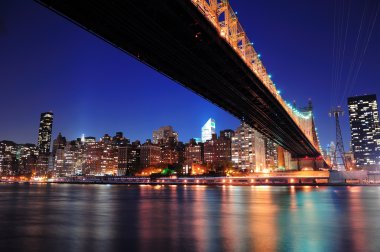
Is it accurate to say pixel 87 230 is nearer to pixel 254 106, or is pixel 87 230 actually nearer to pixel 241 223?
pixel 241 223

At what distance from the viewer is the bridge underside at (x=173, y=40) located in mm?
20641

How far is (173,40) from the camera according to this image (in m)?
24.7

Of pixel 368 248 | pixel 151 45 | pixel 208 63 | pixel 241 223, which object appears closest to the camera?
pixel 368 248

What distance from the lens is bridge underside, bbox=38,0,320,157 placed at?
20.6m

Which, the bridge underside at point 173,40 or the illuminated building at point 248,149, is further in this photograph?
the illuminated building at point 248,149

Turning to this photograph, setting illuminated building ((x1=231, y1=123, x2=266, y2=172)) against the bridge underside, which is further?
illuminated building ((x1=231, y1=123, x2=266, y2=172))

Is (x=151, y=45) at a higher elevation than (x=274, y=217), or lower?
higher

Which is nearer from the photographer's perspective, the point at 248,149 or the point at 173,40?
the point at 173,40

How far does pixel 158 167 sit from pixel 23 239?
559 ft

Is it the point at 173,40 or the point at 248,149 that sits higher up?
the point at 248,149

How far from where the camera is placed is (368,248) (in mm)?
9500

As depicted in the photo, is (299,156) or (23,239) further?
(299,156)

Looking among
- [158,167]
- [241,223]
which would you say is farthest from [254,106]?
[158,167]

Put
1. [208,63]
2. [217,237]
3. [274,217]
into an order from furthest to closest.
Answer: [208,63], [274,217], [217,237]
